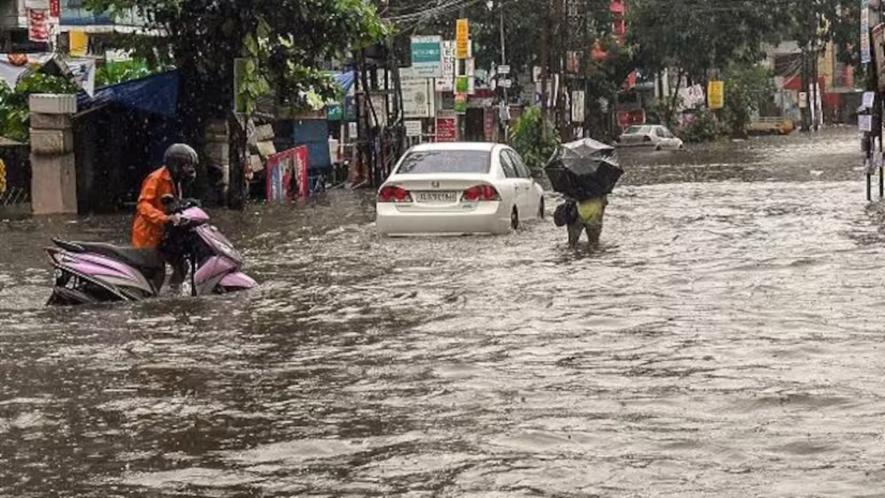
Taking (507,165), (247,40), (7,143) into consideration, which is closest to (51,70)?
(7,143)

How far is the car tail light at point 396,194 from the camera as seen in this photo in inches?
720

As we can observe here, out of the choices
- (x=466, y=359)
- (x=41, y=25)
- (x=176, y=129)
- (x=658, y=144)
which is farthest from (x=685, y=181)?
(x=658, y=144)

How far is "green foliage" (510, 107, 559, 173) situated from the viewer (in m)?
42.5

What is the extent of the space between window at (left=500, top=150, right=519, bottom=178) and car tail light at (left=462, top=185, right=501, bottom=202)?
788mm

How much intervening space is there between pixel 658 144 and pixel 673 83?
26.2m

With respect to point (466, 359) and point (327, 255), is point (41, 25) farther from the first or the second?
point (466, 359)

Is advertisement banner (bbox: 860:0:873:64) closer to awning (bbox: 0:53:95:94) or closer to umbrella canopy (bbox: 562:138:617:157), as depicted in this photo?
umbrella canopy (bbox: 562:138:617:157)

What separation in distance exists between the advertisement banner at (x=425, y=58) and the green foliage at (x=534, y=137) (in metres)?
5.60

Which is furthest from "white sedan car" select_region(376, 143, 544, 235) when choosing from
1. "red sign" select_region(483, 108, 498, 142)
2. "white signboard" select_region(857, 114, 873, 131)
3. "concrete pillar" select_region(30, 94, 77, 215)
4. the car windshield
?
"red sign" select_region(483, 108, 498, 142)

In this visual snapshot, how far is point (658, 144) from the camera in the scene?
66.4m

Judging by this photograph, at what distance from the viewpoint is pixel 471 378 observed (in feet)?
28.0

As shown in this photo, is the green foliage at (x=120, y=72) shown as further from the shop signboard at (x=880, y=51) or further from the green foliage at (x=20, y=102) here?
the shop signboard at (x=880, y=51)

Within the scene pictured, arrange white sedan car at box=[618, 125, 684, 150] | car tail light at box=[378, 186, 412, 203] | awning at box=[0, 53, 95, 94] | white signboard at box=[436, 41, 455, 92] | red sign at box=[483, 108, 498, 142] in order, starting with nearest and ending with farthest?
car tail light at box=[378, 186, 412, 203] < awning at box=[0, 53, 95, 94] < white signboard at box=[436, 41, 455, 92] < red sign at box=[483, 108, 498, 142] < white sedan car at box=[618, 125, 684, 150]

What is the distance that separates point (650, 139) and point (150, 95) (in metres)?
42.7
